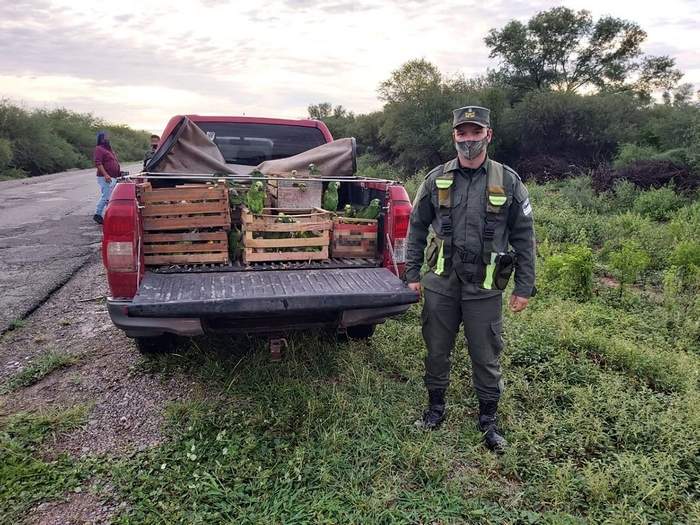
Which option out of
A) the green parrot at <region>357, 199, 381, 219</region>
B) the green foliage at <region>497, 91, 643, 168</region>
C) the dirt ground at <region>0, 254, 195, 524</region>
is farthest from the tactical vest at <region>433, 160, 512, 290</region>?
the green foliage at <region>497, 91, 643, 168</region>

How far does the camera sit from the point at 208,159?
450 centimetres

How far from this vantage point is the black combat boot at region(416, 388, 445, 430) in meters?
3.13

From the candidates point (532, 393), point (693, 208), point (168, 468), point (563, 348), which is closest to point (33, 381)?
point (168, 468)

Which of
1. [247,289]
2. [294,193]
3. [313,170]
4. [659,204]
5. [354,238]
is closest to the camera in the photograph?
[247,289]

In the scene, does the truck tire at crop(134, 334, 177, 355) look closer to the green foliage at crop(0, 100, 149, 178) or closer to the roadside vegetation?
the roadside vegetation

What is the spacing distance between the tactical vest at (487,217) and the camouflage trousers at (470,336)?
0.17m

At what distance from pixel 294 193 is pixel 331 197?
297mm

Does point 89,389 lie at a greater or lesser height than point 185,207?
lesser

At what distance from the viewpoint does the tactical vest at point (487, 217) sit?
288cm

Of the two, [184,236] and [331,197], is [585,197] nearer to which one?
[331,197]

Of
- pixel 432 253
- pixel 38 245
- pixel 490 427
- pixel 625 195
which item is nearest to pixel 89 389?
pixel 432 253

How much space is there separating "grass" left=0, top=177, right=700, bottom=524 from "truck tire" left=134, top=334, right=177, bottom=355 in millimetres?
102

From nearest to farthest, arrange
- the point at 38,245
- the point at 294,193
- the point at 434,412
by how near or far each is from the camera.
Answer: the point at 434,412, the point at 294,193, the point at 38,245

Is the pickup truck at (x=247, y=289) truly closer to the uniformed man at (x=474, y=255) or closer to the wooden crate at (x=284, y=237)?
the wooden crate at (x=284, y=237)
